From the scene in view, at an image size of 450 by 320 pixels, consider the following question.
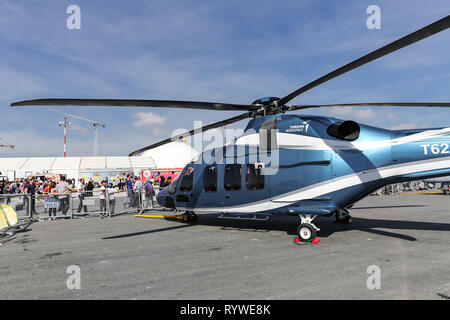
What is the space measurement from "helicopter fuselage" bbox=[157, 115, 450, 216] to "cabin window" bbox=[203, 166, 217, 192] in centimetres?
36

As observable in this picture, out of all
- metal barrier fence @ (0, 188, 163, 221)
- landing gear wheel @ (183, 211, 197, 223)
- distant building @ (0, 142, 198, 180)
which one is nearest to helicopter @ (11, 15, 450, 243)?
landing gear wheel @ (183, 211, 197, 223)

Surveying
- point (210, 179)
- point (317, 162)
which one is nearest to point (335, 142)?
point (317, 162)

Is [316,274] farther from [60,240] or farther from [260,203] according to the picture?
[60,240]

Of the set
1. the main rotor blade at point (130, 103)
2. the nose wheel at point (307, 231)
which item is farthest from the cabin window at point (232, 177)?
the nose wheel at point (307, 231)

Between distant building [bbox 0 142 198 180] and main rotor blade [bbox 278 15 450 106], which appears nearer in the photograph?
main rotor blade [bbox 278 15 450 106]

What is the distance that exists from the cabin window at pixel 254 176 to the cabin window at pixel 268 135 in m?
0.60

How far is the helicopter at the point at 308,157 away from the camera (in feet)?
23.2

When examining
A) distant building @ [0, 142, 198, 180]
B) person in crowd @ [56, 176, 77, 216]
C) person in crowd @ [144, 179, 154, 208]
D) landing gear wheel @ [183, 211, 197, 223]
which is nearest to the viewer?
landing gear wheel @ [183, 211, 197, 223]

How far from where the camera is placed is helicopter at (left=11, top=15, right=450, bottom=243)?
23.2 feet

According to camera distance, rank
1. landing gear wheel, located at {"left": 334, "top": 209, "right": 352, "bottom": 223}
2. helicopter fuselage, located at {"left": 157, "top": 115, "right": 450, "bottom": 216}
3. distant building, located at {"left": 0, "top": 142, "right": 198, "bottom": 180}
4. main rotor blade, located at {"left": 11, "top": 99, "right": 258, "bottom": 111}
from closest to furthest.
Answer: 1. main rotor blade, located at {"left": 11, "top": 99, "right": 258, "bottom": 111}
2. helicopter fuselage, located at {"left": 157, "top": 115, "right": 450, "bottom": 216}
3. landing gear wheel, located at {"left": 334, "top": 209, "right": 352, "bottom": 223}
4. distant building, located at {"left": 0, "top": 142, "right": 198, "bottom": 180}

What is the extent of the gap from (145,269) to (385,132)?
6.72m

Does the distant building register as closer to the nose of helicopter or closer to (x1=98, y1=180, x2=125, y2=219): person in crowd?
(x1=98, y1=180, x2=125, y2=219): person in crowd

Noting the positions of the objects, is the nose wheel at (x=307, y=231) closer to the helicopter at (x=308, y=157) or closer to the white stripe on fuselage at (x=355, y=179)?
the helicopter at (x=308, y=157)
